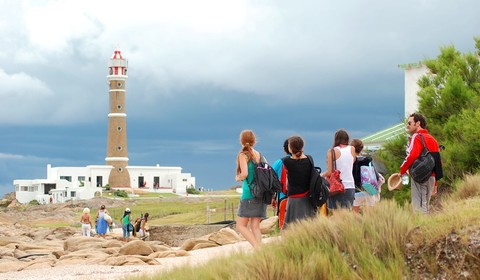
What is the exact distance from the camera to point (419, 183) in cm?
1159

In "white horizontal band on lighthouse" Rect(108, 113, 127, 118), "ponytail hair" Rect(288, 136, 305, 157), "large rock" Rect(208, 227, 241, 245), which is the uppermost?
"white horizontal band on lighthouse" Rect(108, 113, 127, 118)

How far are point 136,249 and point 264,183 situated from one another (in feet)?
27.3

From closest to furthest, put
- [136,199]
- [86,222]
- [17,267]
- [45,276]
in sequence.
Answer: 1. [45,276]
2. [17,267]
3. [86,222]
4. [136,199]

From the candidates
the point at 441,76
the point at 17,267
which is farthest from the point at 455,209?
the point at 441,76

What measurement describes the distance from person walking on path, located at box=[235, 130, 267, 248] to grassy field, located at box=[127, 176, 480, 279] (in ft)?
8.01

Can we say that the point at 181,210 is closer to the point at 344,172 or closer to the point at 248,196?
the point at 344,172

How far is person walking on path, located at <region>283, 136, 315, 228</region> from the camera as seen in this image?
1038 centimetres

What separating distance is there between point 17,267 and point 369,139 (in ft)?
72.3

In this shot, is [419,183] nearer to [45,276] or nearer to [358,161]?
[358,161]

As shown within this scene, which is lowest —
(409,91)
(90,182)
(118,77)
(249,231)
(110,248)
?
(110,248)

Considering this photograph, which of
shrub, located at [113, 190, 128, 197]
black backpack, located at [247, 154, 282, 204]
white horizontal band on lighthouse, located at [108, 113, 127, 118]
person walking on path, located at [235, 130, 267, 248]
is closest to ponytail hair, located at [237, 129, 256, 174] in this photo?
person walking on path, located at [235, 130, 267, 248]

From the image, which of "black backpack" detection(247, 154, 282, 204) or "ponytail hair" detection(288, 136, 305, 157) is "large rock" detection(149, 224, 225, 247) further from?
"ponytail hair" detection(288, 136, 305, 157)

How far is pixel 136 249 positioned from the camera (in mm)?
18375

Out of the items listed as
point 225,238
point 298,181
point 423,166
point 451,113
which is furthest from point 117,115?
point 298,181
